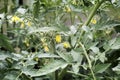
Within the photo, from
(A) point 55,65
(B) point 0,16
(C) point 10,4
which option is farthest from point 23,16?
(C) point 10,4

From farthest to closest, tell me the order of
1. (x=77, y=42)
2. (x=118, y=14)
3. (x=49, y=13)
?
(x=49, y=13) → (x=118, y=14) → (x=77, y=42)

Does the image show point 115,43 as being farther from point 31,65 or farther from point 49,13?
point 49,13

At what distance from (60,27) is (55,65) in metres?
0.14

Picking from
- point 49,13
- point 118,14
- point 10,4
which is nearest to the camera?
point 118,14

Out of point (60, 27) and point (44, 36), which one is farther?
point (44, 36)

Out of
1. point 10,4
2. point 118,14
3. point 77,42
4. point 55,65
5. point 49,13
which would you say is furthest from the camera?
point 10,4

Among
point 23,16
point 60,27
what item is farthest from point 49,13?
point 60,27

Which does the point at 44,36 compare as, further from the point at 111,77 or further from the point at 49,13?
the point at 111,77

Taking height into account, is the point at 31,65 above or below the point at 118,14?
below

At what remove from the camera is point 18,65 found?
2.59 ft

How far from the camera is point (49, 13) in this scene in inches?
40.3

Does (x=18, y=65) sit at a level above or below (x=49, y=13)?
below

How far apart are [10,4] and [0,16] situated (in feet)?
1.59

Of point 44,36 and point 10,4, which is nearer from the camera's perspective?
point 44,36
